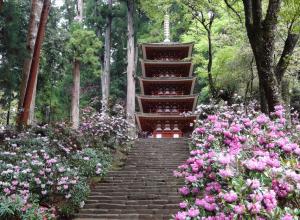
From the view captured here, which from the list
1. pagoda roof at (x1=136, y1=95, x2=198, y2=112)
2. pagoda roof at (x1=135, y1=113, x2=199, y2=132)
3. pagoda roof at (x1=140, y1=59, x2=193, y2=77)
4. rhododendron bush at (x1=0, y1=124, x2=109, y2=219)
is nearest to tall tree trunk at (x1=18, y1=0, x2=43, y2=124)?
rhododendron bush at (x1=0, y1=124, x2=109, y2=219)

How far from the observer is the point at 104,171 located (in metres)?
12.4

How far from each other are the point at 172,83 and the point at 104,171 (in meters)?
12.3

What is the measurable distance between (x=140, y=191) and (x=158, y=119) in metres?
11.4

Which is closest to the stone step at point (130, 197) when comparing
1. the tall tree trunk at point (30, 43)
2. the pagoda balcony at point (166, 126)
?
the tall tree trunk at point (30, 43)

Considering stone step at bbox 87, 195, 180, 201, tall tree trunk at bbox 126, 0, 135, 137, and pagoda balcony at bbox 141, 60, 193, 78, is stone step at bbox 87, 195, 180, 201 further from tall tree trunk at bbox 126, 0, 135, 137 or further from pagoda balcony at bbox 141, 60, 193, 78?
pagoda balcony at bbox 141, 60, 193, 78

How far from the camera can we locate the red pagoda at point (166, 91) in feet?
74.1

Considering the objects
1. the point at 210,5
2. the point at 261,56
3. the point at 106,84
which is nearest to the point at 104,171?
the point at 261,56

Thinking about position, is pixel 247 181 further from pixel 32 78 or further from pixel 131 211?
pixel 32 78

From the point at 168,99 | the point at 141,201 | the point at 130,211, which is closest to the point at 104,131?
the point at 141,201

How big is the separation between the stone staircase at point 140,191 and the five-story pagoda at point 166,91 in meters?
7.05

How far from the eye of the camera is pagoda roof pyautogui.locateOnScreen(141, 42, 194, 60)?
2381cm

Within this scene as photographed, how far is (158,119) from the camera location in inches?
893

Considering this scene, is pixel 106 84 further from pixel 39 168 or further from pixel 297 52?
pixel 39 168

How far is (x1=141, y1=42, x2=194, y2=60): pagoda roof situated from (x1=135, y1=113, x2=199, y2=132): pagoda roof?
14.5 ft
